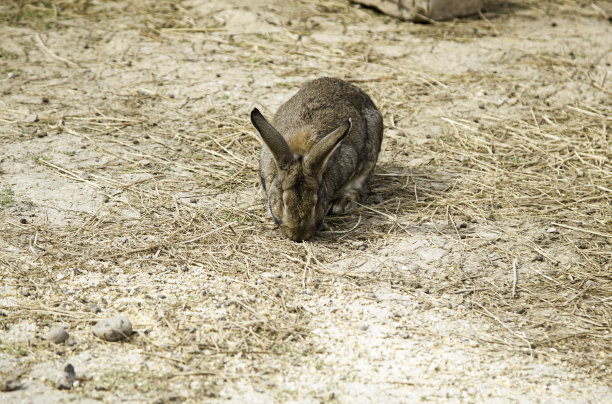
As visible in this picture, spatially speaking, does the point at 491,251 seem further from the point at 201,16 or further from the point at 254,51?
the point at 201,16

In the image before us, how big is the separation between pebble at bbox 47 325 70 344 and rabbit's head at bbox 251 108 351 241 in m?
1.85

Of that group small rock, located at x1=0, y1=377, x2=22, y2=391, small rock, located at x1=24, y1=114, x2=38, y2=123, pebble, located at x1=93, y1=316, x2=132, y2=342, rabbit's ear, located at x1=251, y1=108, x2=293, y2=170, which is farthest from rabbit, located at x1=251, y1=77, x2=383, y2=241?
small rock, located at x1=24, y1=114, x2=38, y2=123

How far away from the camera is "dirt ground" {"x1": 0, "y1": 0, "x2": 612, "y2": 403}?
3918mm

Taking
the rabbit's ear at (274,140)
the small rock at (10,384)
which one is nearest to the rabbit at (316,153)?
the rabbit's ear at (274,140)

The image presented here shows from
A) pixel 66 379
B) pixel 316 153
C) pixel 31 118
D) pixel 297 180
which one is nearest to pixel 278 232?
pixel 297 180

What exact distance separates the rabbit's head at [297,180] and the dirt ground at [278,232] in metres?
0.17

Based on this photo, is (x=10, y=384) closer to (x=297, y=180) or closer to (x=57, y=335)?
(x=57, y=335)

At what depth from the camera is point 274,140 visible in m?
5.07

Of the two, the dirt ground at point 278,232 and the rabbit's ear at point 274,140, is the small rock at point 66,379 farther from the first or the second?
the rabbit's ear at point 274,140

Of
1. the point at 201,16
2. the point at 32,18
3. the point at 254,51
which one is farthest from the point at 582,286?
the point at 32,18

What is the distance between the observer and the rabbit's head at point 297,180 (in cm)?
511

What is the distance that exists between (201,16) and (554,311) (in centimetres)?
707

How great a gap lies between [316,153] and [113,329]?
1970 millimetres

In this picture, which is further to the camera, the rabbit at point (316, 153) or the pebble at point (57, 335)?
the rabbit at point (316, 153)
